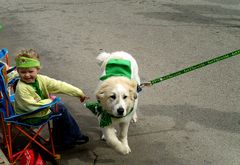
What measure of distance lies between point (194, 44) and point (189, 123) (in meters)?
3.33

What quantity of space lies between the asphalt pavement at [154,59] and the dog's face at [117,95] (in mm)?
668

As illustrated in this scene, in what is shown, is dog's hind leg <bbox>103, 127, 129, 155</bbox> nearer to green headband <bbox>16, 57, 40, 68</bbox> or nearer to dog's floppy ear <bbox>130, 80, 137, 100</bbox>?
dog's floppy ear <bbox>130, 80, 137, 100</bbox>

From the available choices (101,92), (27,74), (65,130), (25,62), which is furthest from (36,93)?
(101,92)

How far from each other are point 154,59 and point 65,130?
3.38 meters

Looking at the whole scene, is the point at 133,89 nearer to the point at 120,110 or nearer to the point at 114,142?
the point at 120,110

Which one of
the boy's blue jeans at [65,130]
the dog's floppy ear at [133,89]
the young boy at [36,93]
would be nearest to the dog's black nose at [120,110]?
the dog's floppy ear at [133,89]

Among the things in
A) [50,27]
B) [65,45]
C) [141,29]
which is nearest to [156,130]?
[65,45]

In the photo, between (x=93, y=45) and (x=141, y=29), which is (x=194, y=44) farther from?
(x=93, y=45)

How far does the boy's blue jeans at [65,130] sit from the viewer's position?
3650mm

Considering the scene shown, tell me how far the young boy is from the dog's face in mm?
263

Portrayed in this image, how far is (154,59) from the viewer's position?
22.0 feet

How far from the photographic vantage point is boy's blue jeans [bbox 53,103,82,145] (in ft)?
12.0

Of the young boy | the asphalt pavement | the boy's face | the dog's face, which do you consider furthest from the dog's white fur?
the boy's face

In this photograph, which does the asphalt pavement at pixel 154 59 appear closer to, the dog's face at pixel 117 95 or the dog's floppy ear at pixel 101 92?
the dog's face at pixel 117 95
